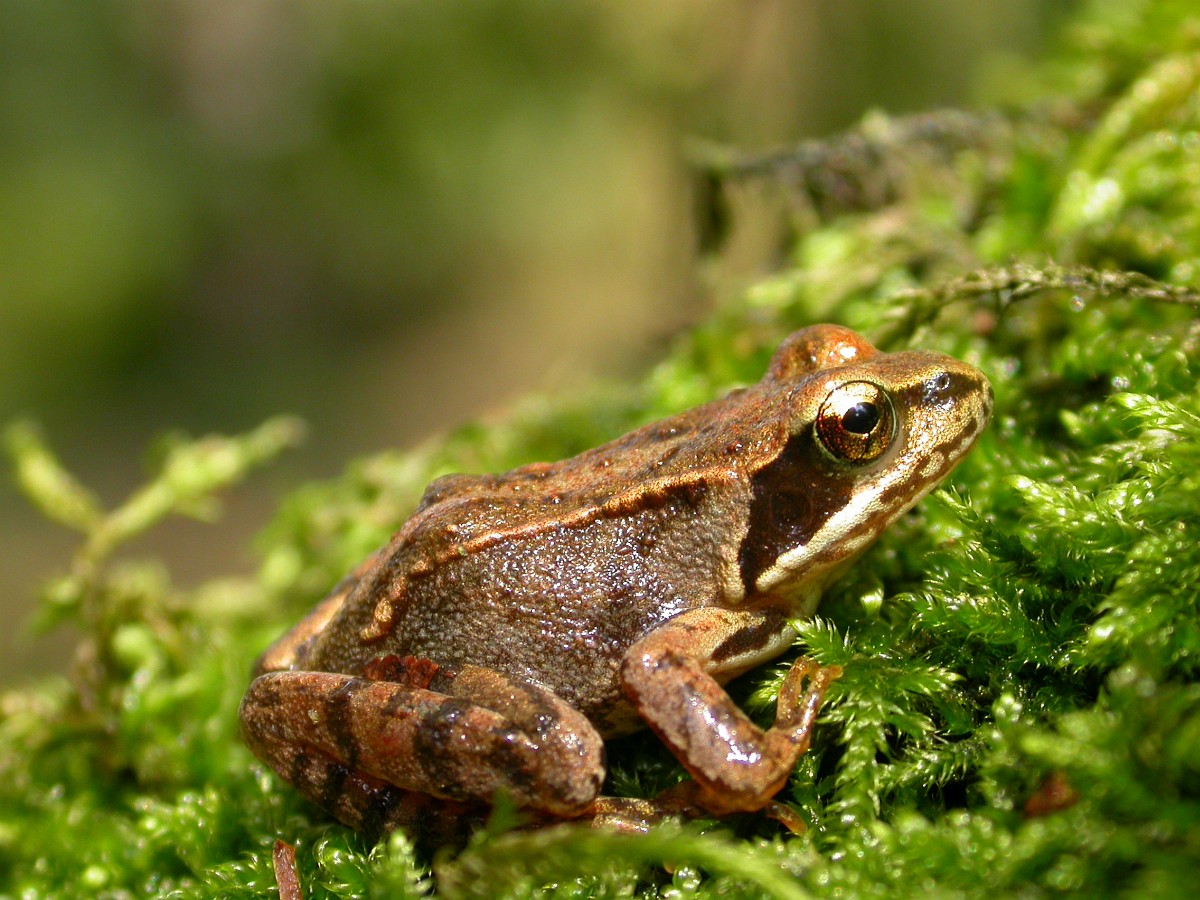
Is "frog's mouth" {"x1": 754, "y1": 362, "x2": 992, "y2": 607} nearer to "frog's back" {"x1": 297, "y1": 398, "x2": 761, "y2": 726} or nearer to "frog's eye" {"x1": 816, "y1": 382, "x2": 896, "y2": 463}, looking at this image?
"frog's eye" {"x1": 816, "y1": 382, "x2": 896, "y2": 463}

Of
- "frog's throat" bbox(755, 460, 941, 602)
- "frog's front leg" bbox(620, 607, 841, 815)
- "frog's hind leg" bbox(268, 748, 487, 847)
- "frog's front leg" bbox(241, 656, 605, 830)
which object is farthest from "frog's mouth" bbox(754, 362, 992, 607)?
"frog's hind leg" bbox(268, 748, 487, 847)

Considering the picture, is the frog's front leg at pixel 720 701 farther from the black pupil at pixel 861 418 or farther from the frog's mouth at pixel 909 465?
the black pupil at pixel 861 418

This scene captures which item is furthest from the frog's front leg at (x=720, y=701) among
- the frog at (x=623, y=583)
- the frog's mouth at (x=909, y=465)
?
the frog's mouth at (x=909, y=465)

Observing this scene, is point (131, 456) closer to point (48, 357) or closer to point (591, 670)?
point (48, 357)

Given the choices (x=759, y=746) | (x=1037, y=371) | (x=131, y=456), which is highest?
(x=131, y=456)

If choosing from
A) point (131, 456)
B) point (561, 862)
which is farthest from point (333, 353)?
point (561, 862)

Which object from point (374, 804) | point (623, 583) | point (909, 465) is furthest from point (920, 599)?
point (374, 804)

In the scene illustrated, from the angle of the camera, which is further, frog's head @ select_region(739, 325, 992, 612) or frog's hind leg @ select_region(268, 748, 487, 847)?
frog's head @ select_region(739, 325, 992, 612)
